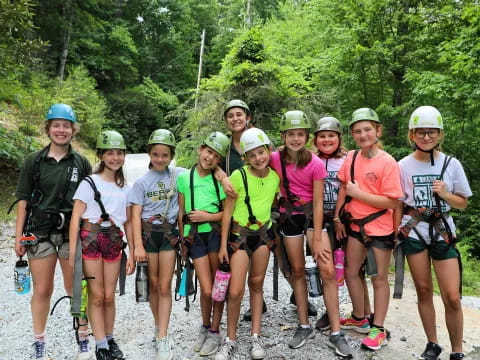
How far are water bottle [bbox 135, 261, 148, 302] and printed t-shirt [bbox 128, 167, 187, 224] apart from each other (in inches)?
18.6

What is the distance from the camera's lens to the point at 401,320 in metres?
4.70

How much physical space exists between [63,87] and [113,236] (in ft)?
62.9

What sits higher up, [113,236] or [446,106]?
[446,106]

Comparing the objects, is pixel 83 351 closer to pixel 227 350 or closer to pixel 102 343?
pixel 102 343

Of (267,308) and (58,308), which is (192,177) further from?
(58,308)

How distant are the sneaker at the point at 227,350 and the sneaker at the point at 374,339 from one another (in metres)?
1.40

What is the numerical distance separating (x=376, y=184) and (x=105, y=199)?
2746 millimetres

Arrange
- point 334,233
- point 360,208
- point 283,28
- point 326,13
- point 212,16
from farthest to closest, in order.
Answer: point 212,16
point 283,28
point 326,13
point 334,233
point 360,208

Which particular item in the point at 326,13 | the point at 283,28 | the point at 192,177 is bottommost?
the point at 192,177

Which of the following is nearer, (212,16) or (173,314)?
(173,314)

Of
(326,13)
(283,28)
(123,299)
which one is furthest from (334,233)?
(283,28)

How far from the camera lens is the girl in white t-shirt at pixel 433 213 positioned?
3.32 meters

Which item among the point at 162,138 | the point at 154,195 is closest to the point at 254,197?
the point at 154,195

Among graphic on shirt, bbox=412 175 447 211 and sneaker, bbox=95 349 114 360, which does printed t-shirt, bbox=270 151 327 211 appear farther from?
sneaker, bbox=95 349 114 360
